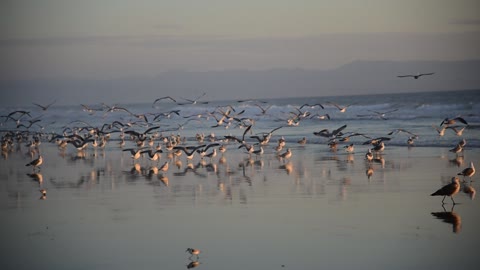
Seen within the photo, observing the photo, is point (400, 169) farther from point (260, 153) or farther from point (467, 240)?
point (467, 240)

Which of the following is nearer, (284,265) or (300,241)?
(284,265)

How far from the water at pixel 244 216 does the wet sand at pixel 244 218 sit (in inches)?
0.9

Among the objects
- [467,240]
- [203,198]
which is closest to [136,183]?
[203,198]

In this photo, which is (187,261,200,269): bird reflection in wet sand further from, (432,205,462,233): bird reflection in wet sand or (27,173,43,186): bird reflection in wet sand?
(27,173,43,186): bird reflection in wet sand

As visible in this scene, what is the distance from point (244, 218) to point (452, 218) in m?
3.46

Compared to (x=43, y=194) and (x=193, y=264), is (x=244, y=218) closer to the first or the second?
(x=193, y=264)

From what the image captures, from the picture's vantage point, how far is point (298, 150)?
89.6 feet

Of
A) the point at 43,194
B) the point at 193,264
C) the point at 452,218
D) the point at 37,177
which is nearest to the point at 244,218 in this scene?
the point at 193,264

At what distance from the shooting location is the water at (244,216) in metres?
10.0

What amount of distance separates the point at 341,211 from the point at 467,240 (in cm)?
288

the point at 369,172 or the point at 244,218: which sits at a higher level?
the point at 369,172

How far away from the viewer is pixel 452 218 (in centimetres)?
1222

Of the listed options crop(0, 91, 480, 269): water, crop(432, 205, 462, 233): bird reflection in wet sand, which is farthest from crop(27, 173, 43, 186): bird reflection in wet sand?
crop(432, 205, 462, 233): bird reflection in wet sand

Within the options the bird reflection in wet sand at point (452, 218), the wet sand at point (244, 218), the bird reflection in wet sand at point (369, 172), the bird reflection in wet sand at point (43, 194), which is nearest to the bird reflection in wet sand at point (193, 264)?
the wet sand at point (244, 218)
